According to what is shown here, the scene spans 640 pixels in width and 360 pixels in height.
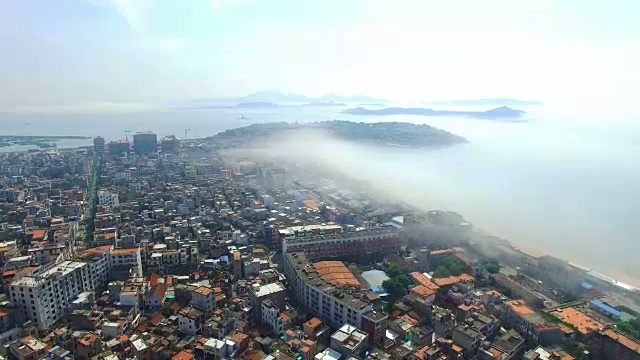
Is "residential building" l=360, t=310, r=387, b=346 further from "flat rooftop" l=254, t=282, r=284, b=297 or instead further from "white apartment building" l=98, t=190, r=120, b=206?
"white apartment building" l=98, t=190, r=120, b=206

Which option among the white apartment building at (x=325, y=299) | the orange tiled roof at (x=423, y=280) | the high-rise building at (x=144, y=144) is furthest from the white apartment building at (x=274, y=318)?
the high-rise building at (x=144, y=144)

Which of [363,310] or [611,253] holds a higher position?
[363,310]

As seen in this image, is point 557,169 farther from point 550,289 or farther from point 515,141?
point 550,289

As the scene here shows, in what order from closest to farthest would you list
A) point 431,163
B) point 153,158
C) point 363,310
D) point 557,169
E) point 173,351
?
point 173,351
point 363,310
point 153,158
point 557,169
point 431,163

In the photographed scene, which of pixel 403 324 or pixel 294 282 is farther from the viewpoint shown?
pixel 294 282

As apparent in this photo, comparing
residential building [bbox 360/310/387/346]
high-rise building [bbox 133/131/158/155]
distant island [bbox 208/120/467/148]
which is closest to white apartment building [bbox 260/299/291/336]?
residential building [bbox 360/310/387/346]

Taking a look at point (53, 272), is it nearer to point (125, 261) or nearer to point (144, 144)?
point (125, 261)

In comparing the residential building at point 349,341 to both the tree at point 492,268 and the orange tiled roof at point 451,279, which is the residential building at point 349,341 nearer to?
the orange tiled roof at point 451,279

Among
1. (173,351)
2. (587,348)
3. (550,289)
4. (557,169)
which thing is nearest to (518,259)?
(550,289)
